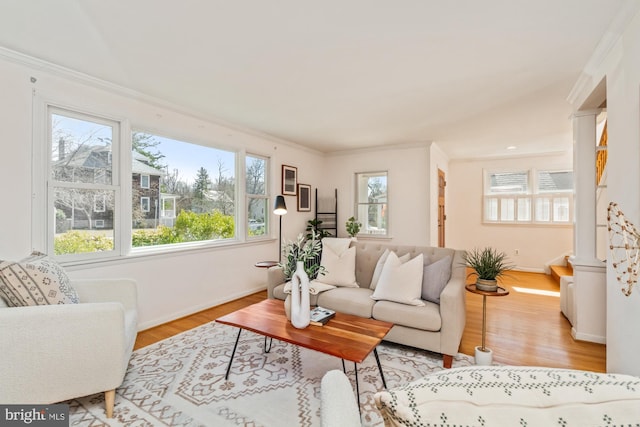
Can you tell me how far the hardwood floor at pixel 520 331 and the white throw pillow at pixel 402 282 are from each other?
70 centimetres

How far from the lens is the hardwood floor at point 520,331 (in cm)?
244

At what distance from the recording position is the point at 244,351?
2.48 m

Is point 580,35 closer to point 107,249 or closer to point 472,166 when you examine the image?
point 107,249

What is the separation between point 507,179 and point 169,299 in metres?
6.65

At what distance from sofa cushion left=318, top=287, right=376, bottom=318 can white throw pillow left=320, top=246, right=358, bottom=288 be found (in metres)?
0.15

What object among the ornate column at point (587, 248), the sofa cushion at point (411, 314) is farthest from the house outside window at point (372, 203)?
the sofa cushion at point (411, 314)

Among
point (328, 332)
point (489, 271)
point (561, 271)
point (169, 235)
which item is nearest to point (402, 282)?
point (489, 271)

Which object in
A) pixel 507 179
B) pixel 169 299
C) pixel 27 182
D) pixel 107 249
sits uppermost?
pixel 507 179

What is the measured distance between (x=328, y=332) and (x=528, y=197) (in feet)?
19.6

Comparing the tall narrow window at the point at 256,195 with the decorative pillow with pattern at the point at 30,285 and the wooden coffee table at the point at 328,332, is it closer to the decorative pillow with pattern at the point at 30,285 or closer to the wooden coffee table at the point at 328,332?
the wooden coffee table at the point at 328,332

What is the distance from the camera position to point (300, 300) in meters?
2.00

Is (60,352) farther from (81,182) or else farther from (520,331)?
(520,331)

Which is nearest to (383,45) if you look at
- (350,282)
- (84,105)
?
(350,282)

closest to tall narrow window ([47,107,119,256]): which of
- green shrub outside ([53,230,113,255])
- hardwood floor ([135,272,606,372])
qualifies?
green shrub outside ([53,230,113,255])
